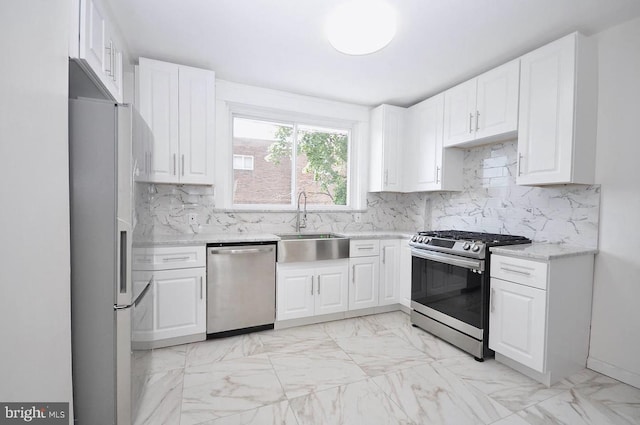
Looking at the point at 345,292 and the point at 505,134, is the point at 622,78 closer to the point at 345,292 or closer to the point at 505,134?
the point at 505,134

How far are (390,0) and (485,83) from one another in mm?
1399

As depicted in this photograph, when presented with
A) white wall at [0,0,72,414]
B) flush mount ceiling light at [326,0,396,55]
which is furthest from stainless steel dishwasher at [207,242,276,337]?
flush mount ceiling light at [326,0,396,55]

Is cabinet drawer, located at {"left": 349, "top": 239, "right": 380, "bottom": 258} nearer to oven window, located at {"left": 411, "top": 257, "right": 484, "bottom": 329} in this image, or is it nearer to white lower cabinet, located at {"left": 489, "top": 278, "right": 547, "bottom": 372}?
oven window, located at {"left": 411, "top": 257, "right": 484, "bottom": 329}

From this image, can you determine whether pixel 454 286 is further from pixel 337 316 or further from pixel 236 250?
pixel 236 250

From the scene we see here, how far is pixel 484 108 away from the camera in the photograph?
2.71m

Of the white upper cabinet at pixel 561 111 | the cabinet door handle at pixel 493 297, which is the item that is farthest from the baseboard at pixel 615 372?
the white upper cabinet at pixel 561 111

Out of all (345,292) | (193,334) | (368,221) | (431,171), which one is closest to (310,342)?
(345,292)

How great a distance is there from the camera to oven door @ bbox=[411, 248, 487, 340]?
2.36 metres

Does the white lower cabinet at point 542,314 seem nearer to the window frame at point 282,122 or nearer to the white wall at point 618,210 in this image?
the white wall at point 618,210

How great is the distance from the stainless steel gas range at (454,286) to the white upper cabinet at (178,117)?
2256mm

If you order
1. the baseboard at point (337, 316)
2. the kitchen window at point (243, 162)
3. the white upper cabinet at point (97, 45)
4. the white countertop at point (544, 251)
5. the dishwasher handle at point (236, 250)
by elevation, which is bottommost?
the baseboard at point (337, 316)

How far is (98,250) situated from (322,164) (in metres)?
2.73

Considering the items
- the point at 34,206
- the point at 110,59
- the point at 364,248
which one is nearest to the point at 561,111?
the point at 364,248

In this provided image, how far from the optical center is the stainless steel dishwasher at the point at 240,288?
8.54ft
